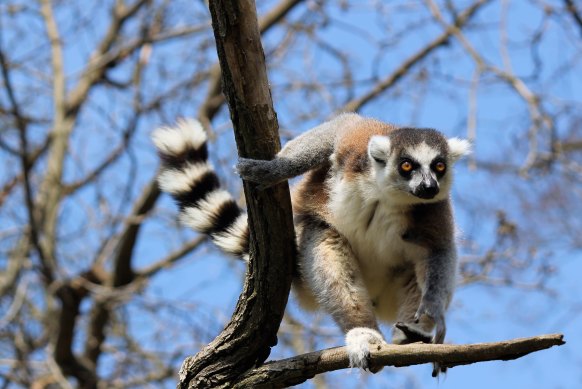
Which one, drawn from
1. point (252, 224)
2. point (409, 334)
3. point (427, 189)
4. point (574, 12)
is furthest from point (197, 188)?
point (574, 12)

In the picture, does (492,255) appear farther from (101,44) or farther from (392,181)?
(101,44)

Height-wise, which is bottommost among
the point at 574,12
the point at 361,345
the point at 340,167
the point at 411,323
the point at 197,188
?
the point at 361,345

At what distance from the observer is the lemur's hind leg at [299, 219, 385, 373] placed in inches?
211

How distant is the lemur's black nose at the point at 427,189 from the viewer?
17.5 feet

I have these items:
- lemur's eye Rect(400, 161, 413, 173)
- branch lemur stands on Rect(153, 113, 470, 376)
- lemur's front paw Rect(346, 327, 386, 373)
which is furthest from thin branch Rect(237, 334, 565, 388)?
lemur's eye Rect(400, 161, 413, 173)

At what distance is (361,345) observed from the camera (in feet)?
15.5

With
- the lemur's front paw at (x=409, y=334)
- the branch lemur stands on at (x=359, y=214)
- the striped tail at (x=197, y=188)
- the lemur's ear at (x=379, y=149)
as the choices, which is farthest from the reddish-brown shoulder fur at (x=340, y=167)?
the lemur's front paw at (x=409, y=334)

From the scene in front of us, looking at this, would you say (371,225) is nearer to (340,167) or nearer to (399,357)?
(340,167)

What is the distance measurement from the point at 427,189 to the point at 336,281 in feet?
2.84

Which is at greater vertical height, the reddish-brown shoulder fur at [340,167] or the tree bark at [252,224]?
the reddish-brown shoulder fur at [340,167]

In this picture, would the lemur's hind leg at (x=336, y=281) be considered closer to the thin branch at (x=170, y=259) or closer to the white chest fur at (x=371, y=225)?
the white chest fur at (x=371, y=225)

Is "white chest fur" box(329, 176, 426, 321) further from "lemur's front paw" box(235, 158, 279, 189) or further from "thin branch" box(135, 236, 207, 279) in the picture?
"thin branch" box(135, 236, 207, 279)

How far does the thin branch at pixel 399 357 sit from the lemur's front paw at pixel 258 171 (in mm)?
1037

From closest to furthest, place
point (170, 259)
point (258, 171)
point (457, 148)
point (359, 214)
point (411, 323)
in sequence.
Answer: point (258, 171) → point (411, 323) → point (359, 214) → point (457, 148) → point (170, 259)
